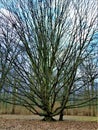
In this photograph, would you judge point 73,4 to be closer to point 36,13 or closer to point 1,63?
point 36,13

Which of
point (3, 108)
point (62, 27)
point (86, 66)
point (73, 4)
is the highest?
point (73, 4)

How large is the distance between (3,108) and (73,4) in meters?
11.8

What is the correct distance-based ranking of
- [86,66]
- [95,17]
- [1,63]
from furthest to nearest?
[86,66]
[95,17]
[1,63]

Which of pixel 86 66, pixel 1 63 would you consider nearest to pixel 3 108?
pixel 86 66

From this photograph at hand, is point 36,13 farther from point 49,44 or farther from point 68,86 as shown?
point 68,86

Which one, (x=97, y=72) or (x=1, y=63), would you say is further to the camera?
(x=97, y=72)

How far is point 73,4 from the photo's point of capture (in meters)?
14.7

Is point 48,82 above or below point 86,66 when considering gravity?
below

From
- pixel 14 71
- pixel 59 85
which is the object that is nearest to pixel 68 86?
pixel 59 85

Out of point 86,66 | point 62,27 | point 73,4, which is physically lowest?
point 86,66

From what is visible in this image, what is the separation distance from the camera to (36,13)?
578 inches

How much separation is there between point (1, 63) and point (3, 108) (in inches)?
464

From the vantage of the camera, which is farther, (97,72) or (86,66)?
(86,66)

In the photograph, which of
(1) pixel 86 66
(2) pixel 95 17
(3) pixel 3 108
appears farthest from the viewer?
(3) pixel 3 108
